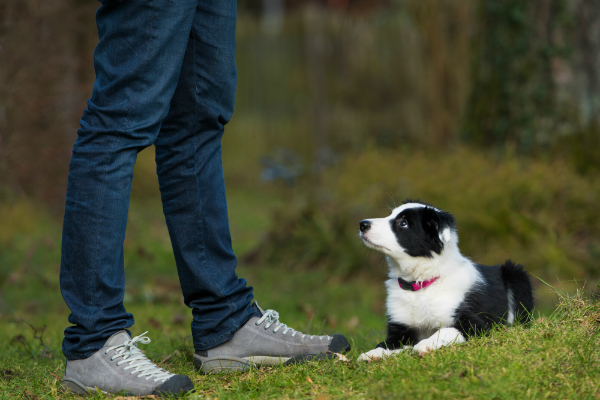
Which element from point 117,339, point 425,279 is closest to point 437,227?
point 425,279

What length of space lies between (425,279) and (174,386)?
4.14 feet

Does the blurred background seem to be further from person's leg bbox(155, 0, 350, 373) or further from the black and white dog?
person's leg bbox(155, 0, 350, 373)

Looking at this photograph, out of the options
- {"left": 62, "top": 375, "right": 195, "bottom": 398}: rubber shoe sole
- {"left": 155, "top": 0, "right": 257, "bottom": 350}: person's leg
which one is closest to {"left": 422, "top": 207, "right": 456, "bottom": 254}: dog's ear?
{"left": 155, "top": 0, "right": 257, "bottom": 350}: person's leg

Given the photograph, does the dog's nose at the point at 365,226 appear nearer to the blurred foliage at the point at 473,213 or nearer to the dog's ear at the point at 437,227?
the dog's ear at the point at 437,227

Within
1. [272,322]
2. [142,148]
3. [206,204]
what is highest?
[142,148]

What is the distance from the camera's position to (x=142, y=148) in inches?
90.0

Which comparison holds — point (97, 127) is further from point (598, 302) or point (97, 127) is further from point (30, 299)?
point (30, 299)

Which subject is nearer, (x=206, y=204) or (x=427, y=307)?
(x=206, y=204)

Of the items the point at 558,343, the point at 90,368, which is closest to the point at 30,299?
the point at 90,368

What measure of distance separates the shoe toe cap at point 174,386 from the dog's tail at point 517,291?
1518 mm

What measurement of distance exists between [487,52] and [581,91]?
3.55 ft

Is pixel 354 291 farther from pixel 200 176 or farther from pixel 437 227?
pixel 200 176

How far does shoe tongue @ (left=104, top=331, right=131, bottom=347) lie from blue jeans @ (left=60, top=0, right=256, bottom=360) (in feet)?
0.05

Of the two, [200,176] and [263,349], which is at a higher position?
[200,176]
